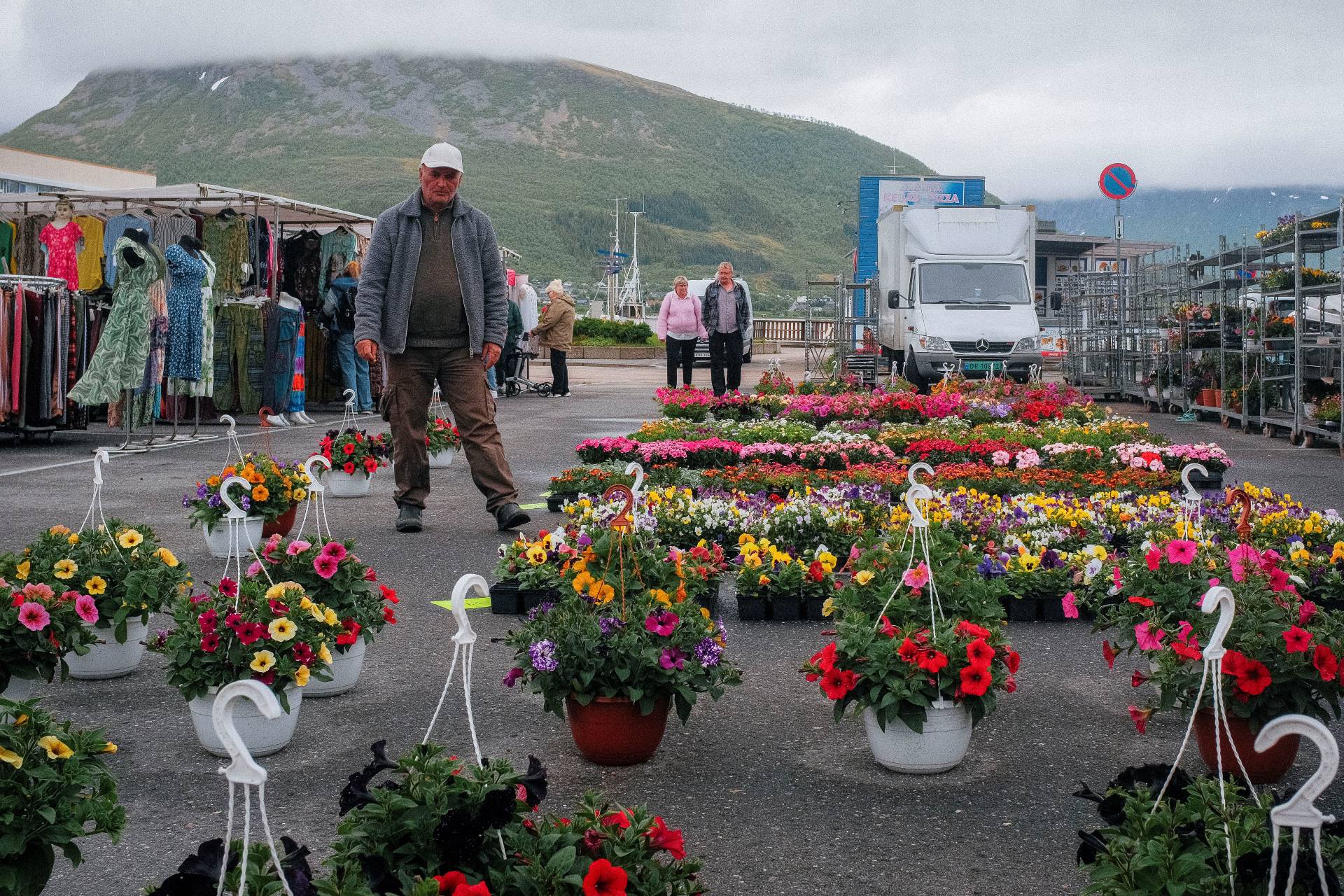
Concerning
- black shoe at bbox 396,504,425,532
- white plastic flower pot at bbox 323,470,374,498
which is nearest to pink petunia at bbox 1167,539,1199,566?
black shoe at bbox 396,504,425,532

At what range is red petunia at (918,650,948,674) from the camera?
4.23 metres

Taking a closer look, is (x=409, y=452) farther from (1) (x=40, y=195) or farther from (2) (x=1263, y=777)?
(1) (x=40, y=195)

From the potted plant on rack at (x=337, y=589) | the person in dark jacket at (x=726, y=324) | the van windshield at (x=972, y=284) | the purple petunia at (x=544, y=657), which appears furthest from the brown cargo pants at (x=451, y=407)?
the van windshield at (x=972, y=284)

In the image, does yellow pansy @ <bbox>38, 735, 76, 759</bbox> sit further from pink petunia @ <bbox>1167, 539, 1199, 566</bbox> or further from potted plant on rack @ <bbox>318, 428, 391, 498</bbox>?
potted plant on rack @ <bbox>318, 428, 391, 498</bbox>

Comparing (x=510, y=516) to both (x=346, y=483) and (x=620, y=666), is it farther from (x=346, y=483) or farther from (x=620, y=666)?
(x=620, y=666)

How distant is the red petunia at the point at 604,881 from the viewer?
8.35 ft

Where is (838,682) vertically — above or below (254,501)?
below

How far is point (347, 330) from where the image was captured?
1842cm

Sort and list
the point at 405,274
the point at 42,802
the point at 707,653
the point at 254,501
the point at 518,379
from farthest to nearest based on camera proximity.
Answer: the point at 518,379, the point at 405,274, the point at 254,501, the point at 707,653, the point at 42,802

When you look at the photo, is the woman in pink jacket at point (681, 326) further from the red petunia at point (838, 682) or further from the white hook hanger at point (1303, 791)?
the white hook hanger at point (1303, 791)

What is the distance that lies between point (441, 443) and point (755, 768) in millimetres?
8303

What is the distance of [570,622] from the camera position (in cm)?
448

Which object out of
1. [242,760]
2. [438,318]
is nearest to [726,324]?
[438,318]

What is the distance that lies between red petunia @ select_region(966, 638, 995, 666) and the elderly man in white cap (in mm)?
4900
